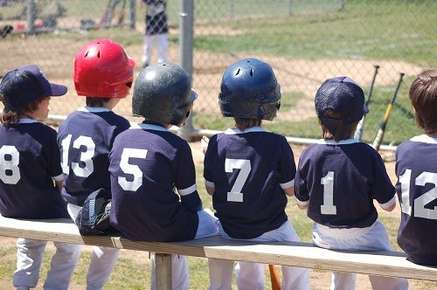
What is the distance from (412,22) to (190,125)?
487 inches

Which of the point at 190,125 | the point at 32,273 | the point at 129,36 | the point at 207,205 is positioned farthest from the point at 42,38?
the point at 32,273

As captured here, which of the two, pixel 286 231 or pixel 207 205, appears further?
pixel 207 205

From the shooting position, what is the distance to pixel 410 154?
4.25 m

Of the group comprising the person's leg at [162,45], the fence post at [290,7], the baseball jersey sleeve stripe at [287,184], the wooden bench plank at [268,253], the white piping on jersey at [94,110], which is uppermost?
the white piping on jersey at [94,110]

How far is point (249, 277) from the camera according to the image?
195 inches

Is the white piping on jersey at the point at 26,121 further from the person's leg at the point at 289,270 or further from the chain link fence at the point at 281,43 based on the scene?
the chain link fence at the point at 281,43

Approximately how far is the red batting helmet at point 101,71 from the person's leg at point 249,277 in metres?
1.16

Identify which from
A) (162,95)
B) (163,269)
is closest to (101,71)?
(162,95)

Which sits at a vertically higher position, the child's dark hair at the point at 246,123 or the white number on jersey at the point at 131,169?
the child's dark hair at the point at 246,123

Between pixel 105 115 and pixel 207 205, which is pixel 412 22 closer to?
pixel 207 205

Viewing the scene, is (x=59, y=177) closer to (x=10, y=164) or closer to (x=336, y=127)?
(x=10, y=164)

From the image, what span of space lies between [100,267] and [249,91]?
1.44m

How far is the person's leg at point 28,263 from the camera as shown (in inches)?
204

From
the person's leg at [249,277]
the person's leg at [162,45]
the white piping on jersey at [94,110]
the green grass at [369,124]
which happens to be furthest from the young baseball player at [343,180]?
the person's leg at [162,45]
